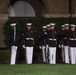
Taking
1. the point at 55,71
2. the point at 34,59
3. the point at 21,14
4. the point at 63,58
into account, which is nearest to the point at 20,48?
the point at 34,59

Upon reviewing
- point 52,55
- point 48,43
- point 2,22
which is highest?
point 2,22

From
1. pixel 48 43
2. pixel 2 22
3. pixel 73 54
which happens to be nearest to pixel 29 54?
pixel 48 43

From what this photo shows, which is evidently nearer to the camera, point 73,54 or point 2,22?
point 73,54

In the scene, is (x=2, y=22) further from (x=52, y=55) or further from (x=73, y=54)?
(x=73, y=54)

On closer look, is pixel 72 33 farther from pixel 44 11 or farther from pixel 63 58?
pixel 44 11

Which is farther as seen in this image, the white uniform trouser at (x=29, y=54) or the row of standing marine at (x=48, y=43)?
the white uniform trouser at (x=29, y=54)

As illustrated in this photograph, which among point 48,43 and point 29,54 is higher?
point 48,43

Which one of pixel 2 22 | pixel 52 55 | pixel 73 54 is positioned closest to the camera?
pixel 52 55

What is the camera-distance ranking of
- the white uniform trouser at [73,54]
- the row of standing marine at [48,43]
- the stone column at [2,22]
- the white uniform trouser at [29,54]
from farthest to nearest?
the stone column at [2,22]
the white uniform trouser at [73,54]
the white uniform trouser at [29,54]
the row of standing marine at [48,43]

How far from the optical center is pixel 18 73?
16203 millimetres

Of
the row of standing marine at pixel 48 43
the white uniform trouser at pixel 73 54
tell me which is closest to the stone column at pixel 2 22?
the row of standing marine at pixel 48 43

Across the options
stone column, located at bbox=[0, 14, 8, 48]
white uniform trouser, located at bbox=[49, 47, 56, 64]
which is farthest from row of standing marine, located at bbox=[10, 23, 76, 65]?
stone column, located at bbox=[0, 14, 8, 48]

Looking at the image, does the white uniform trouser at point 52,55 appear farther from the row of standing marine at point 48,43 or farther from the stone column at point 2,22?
the stone column at point 2,22

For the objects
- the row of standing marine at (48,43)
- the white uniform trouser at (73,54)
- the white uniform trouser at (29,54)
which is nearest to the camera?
the row of standing marine at (48,43)
